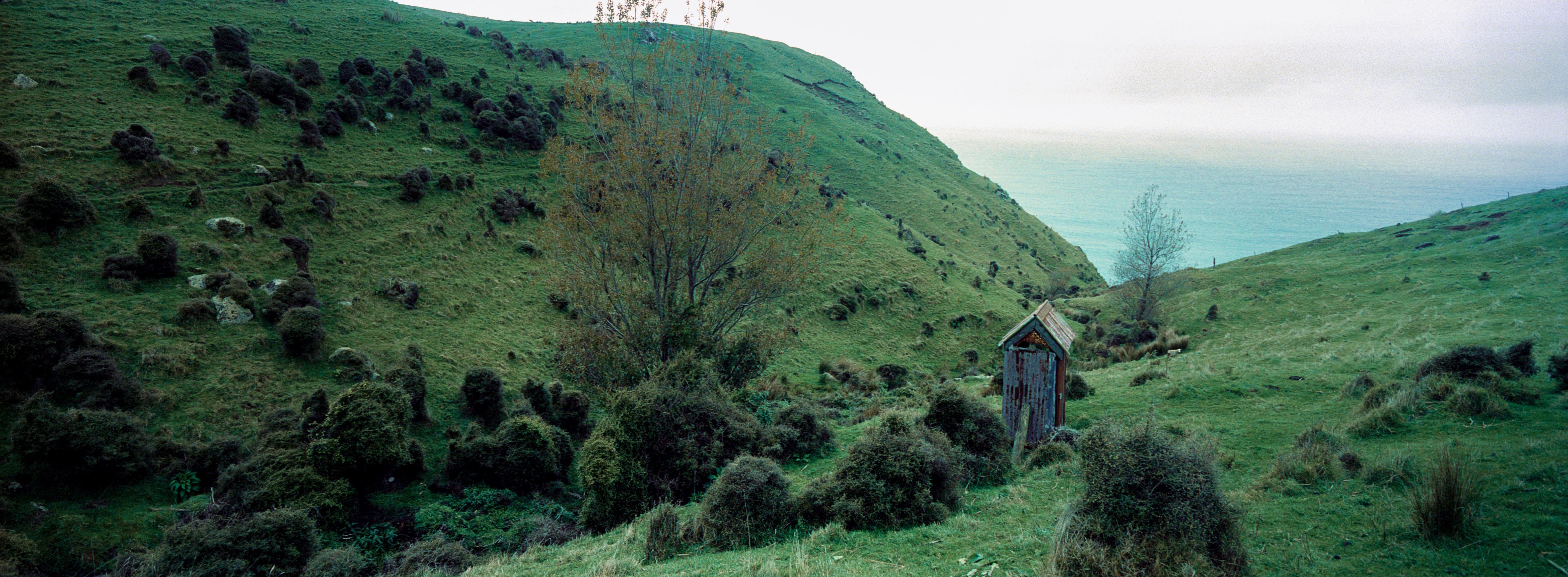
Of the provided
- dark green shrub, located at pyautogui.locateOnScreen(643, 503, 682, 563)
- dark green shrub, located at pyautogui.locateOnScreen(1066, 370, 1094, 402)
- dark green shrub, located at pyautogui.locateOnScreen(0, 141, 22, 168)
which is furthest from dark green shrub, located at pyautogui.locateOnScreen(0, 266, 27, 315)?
dark green shrub, located at pyautogui.locateOnScreen(1066, 370, 1094, 402)

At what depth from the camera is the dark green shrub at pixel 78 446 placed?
12.9 meters

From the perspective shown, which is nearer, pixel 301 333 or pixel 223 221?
pixel 301 333

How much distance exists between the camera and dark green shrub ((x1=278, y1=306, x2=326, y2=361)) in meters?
19.9

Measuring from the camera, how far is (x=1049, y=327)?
1416 centimetres

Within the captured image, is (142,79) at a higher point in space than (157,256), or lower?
higher

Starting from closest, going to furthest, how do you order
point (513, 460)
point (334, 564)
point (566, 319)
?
point (334, 564) → point (513, 460) → point (566, 319)

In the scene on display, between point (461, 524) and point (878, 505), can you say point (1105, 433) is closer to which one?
point (878, 505)

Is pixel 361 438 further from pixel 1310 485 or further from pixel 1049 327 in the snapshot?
pixel 1310 485

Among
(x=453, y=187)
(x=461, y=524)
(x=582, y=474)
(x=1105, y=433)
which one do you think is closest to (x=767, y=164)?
(x=582, y=474)

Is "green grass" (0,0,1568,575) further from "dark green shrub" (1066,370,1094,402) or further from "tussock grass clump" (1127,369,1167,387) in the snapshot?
"tussock grass clump" (1127,369,1167,387)

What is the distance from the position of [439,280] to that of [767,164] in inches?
715

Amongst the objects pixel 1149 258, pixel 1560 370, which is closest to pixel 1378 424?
pixel 1560 370

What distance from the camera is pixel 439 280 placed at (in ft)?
94.1

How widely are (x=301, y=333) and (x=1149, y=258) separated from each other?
48506 millimetres
